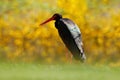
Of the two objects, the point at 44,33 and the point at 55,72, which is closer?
the point at 55,72

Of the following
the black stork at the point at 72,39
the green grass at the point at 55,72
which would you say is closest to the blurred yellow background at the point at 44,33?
the green grass at the point at 55,72

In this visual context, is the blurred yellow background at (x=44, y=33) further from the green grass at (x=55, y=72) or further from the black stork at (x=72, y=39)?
the black stork at (x=72, y=39)

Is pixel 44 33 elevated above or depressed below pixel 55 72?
above

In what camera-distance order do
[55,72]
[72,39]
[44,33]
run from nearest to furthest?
1. [72,39]
2. [55,72]
3. [44,33]

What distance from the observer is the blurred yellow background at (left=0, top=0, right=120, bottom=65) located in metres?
7.07

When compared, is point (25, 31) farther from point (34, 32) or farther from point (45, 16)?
point (45, 16)

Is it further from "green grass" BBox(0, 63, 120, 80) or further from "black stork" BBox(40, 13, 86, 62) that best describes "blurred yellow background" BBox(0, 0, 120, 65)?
"black stork" BBox(40, 13, 86, 62)

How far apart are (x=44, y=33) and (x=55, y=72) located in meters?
1.10

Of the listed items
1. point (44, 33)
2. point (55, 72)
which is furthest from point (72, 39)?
point (44, 33)

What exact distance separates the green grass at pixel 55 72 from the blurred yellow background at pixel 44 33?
372 mm

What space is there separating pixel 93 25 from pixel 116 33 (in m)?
0.49

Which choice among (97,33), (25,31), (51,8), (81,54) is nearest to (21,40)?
(25,31)

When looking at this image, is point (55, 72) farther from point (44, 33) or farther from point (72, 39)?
point (72, 39)

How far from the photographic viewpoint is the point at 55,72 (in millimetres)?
6004
